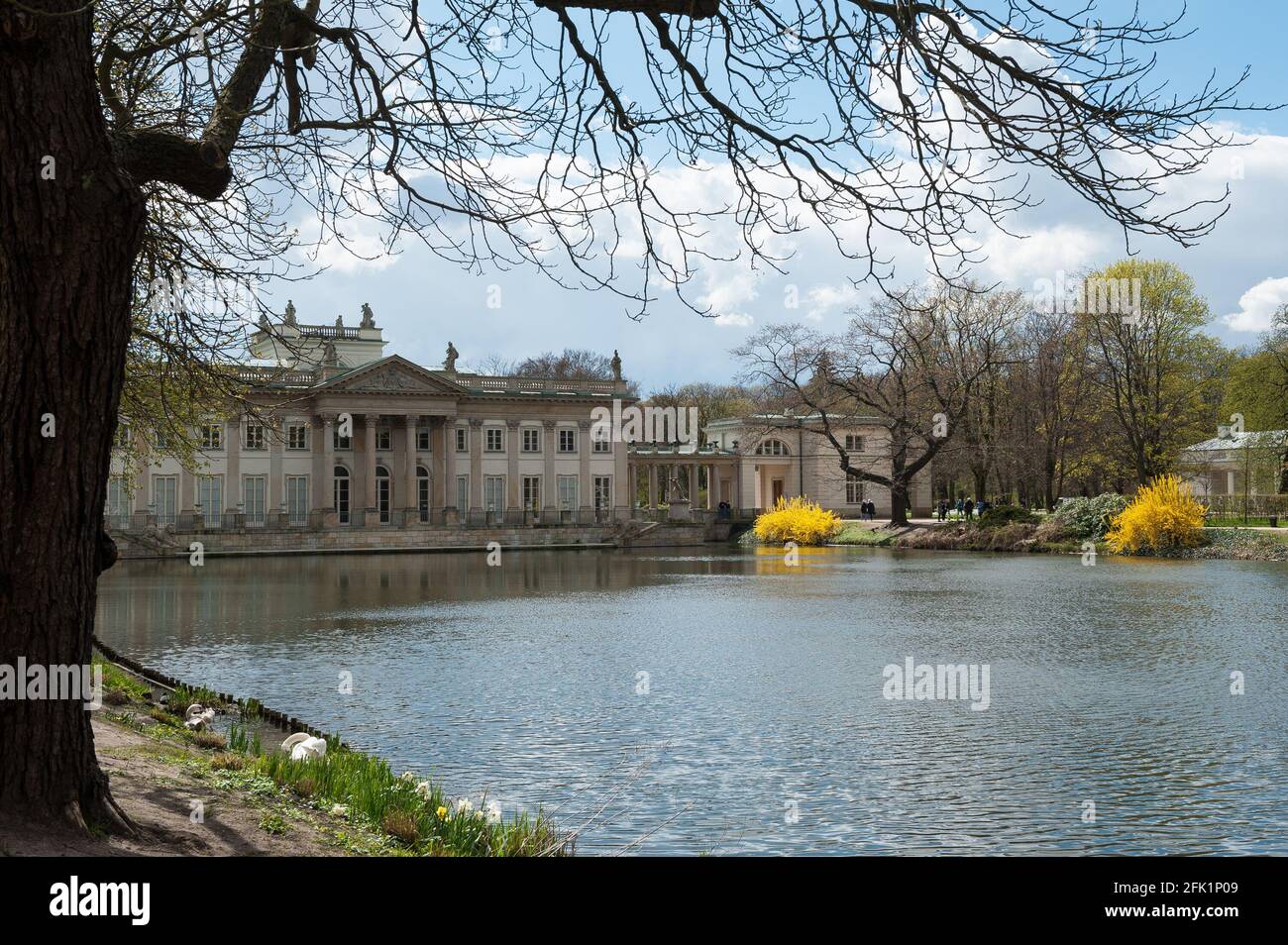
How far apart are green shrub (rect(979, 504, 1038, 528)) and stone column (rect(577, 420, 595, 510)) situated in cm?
2560

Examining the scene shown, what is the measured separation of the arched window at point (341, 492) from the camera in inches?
2470

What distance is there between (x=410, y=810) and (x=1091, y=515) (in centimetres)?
3986

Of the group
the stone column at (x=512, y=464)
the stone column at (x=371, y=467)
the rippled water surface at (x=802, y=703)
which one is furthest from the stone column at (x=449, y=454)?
the rippled water surface at (x=802, y=703)

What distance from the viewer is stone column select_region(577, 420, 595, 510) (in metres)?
67.4

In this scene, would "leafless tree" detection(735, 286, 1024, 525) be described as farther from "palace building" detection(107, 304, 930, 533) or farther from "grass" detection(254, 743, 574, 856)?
"grass" detection(254, 743, 574, 856)

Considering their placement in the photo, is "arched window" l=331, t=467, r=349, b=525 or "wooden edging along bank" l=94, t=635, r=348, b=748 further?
"arched window" l=331, t=467, r=349, b=525

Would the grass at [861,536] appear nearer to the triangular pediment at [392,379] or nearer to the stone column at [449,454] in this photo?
the stone column at [449,454]

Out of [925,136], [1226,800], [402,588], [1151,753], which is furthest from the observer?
[402,588]

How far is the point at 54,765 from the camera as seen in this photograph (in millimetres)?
5246

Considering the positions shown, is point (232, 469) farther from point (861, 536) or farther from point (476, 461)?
point (861, 536)

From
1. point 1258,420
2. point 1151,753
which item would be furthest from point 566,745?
point 1258,420

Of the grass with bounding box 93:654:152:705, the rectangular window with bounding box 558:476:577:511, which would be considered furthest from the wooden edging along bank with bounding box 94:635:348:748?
the rectangular window with bounding box 558:476:577:511
